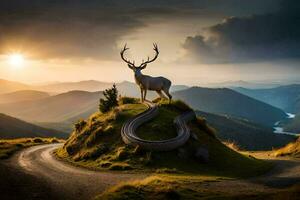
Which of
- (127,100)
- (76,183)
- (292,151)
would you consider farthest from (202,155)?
(127,100)

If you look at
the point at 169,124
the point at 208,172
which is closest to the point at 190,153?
the point at 208,172

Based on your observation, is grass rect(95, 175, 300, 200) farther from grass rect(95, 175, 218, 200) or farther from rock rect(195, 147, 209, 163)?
rock rect(195, 147, 209, 163)

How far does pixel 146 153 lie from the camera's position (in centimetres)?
3784

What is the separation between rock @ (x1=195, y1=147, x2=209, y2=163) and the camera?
38666 millimetres

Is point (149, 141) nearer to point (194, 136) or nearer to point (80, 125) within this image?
point (194, 136)

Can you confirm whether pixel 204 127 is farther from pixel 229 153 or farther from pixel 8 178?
pixel 8 178

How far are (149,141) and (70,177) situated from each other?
1136 cm

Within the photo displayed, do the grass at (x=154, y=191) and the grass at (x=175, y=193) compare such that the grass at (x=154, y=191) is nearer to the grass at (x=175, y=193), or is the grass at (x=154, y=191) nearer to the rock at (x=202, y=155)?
the grass at (x=175, y=193)

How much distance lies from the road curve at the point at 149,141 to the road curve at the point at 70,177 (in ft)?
22.2

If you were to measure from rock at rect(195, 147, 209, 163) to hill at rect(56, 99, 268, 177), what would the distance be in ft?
0.44

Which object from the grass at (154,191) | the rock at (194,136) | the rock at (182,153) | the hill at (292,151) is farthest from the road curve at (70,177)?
the hill at (292,151)

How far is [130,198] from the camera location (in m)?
22.1

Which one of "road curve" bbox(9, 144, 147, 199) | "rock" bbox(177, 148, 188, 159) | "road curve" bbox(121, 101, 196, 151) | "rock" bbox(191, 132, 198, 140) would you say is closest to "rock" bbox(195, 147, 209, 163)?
"rock" bbox(177, 148, 188, 159)

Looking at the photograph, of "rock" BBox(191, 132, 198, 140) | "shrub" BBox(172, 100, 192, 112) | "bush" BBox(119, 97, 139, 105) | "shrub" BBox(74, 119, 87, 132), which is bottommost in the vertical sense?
"rock" BBox(191, 132, 198, 140)
